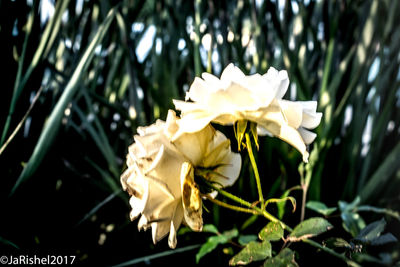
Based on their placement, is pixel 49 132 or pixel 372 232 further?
pixel 49 132

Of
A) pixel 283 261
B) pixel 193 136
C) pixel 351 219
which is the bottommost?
pixel 351 219

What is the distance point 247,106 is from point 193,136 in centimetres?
5

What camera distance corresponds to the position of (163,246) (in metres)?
0.70

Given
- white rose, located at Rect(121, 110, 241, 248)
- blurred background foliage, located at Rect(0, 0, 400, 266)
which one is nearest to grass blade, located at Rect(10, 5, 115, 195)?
blurred background foliage, located at Rect(0, 0, 400, 266)

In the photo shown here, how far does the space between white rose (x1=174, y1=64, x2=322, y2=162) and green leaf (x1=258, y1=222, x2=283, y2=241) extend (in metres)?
0.06

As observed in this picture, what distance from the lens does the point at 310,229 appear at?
0.30m

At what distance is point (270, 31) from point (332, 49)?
29 cm

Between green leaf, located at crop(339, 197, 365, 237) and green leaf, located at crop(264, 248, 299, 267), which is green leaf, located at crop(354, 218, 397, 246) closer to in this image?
green leaf, located at crop(264, 248, 299, 267)

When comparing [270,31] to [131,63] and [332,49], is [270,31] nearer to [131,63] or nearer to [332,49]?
[332,49]

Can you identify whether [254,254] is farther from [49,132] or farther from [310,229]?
[49,132]

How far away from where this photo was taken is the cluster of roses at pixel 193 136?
0.90 feet

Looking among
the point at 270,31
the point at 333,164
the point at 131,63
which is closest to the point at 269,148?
the point at 333,164

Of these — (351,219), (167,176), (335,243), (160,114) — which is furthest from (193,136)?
(160,114)

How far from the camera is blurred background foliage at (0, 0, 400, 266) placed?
67 cm
